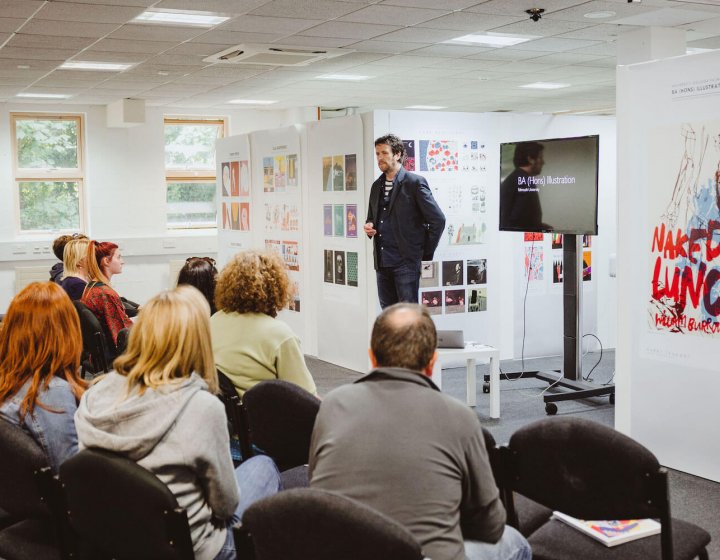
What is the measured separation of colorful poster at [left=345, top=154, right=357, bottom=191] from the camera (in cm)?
717

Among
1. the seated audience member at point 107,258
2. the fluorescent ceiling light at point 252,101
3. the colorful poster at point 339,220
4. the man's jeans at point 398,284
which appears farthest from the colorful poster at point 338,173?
the fluorescent ceiling light at point 252,101

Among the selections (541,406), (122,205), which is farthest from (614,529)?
(122,205)

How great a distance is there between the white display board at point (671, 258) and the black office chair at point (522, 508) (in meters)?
1.77

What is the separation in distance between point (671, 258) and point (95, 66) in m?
5.80

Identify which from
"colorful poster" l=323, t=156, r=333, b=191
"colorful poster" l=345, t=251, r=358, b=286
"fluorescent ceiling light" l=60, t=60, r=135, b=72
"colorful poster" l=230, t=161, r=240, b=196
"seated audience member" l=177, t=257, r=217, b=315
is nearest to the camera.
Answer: "seated audience member" l=177, t=257, r=217, b=315

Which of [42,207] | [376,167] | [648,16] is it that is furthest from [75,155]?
[648,16]

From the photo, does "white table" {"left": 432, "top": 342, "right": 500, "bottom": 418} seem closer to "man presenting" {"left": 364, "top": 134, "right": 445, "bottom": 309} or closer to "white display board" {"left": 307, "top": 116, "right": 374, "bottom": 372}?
"man presenting" {"left": 364, "top": 134, "right": 445, "bottom": 309}

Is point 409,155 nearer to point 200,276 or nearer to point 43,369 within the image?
point 200,276

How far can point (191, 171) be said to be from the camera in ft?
39.2

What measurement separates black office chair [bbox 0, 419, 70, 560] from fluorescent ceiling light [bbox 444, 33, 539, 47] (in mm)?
5311

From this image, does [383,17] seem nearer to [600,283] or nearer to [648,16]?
[648,16]

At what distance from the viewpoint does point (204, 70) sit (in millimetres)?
8375

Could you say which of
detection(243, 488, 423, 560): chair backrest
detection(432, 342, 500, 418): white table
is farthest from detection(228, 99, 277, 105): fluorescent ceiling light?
detection(243, 488, 423, 560): chair backrest

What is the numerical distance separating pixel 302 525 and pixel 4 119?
10.3m
